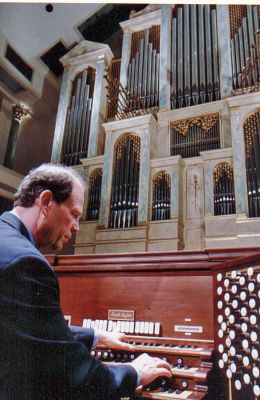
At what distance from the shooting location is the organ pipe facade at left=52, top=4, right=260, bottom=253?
548cm

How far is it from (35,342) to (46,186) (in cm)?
71

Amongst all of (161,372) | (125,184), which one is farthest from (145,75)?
(161,372)

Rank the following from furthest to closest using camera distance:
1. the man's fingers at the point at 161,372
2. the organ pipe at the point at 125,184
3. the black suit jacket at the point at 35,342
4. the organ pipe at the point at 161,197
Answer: the organ pipe at the point at 125,184 → the organ pipe at the point at 161,197 → the man's fingers at the point at 161,372 → the black suit jacket at the point at 35,342

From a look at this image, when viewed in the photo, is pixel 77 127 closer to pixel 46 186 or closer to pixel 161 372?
pixel 46 186

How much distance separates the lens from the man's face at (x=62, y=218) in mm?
1570

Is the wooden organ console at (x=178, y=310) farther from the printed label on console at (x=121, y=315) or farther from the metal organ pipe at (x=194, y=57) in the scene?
the metal organ pipe at (x=194, y=57)

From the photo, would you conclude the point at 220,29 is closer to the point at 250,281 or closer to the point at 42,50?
the point at 42,50

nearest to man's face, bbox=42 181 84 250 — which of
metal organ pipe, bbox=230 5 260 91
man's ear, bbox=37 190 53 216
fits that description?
man's ear, bbox=37 190 53 216

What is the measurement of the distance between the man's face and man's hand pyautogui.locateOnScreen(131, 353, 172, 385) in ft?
2.17

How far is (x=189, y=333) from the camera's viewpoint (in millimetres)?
2320

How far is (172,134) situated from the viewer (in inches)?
263

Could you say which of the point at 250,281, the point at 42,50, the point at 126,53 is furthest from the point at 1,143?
the point at 250,281

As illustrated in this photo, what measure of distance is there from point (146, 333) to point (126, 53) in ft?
22.9

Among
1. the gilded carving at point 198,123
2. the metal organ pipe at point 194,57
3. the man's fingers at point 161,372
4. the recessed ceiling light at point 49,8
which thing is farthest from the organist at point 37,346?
the recessed ceiling light at point 49,8
